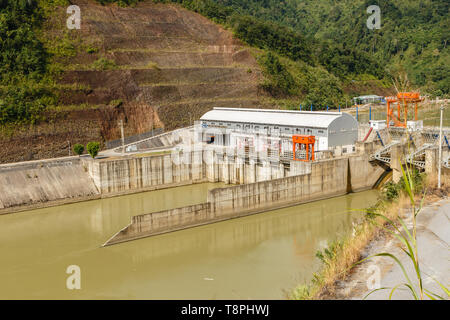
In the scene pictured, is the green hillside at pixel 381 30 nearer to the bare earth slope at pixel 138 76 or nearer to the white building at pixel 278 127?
the bare earth slope at pixel 138 76

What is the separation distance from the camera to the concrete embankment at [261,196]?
2428cm

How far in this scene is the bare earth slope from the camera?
1626 inches

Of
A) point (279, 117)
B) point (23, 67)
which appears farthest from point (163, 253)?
point (23, 67)

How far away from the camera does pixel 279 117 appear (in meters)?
37.9

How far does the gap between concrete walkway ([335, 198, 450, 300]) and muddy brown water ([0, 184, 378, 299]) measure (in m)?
2.74

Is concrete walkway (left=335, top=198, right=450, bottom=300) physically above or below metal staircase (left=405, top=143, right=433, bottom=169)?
below

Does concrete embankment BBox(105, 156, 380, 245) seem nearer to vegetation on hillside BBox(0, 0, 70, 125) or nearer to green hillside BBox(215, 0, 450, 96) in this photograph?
vegetation on hillside BBox(0, 0, 70, 125)

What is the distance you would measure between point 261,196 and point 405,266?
14407 mm

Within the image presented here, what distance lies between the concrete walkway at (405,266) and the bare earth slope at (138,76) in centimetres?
2997

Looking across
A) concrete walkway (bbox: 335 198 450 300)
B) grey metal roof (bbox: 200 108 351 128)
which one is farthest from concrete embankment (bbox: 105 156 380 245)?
concrete walkway (bbox: 335 198 450 300)

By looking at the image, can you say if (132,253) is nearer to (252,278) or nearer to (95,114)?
(252,278)

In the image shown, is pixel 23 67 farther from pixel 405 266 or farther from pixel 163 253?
pixel 405 266

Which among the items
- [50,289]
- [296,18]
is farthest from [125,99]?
[296,18]

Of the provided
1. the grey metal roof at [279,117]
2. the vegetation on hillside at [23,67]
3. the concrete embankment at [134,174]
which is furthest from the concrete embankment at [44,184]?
the grey metal roof at [279,117]
